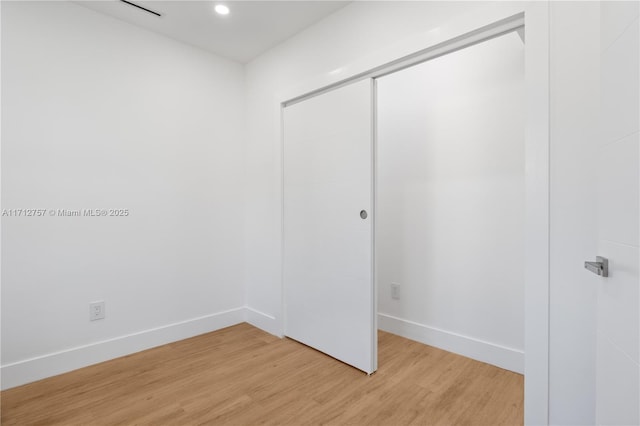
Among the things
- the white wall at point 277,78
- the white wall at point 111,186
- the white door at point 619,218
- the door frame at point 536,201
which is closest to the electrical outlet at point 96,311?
the white wall at point 111,186

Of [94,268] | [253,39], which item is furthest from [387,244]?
[94,268]

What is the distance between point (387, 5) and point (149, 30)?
186 cm

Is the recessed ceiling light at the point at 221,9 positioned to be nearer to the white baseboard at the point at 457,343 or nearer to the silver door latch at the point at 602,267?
the silver door latch at the point at 602,267

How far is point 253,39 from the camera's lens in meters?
2.69

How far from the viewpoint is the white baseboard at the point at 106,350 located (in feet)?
6.55

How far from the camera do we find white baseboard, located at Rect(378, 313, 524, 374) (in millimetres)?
2113

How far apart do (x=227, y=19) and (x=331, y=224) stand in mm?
1715

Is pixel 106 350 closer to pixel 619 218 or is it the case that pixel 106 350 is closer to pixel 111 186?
pixel 111 186

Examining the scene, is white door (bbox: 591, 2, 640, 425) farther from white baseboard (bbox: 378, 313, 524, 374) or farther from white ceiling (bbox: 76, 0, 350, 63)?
white ceiling (bbox: 76, 0, 350, 63)

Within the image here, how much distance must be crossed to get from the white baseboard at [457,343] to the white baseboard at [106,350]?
1.48 meters

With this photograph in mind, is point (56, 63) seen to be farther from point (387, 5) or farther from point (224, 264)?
point (387, 5)

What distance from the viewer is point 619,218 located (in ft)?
3.11

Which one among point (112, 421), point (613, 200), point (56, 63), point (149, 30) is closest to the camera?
point (613, 200)

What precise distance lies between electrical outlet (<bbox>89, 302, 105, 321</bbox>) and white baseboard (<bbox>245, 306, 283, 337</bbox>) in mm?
1202
